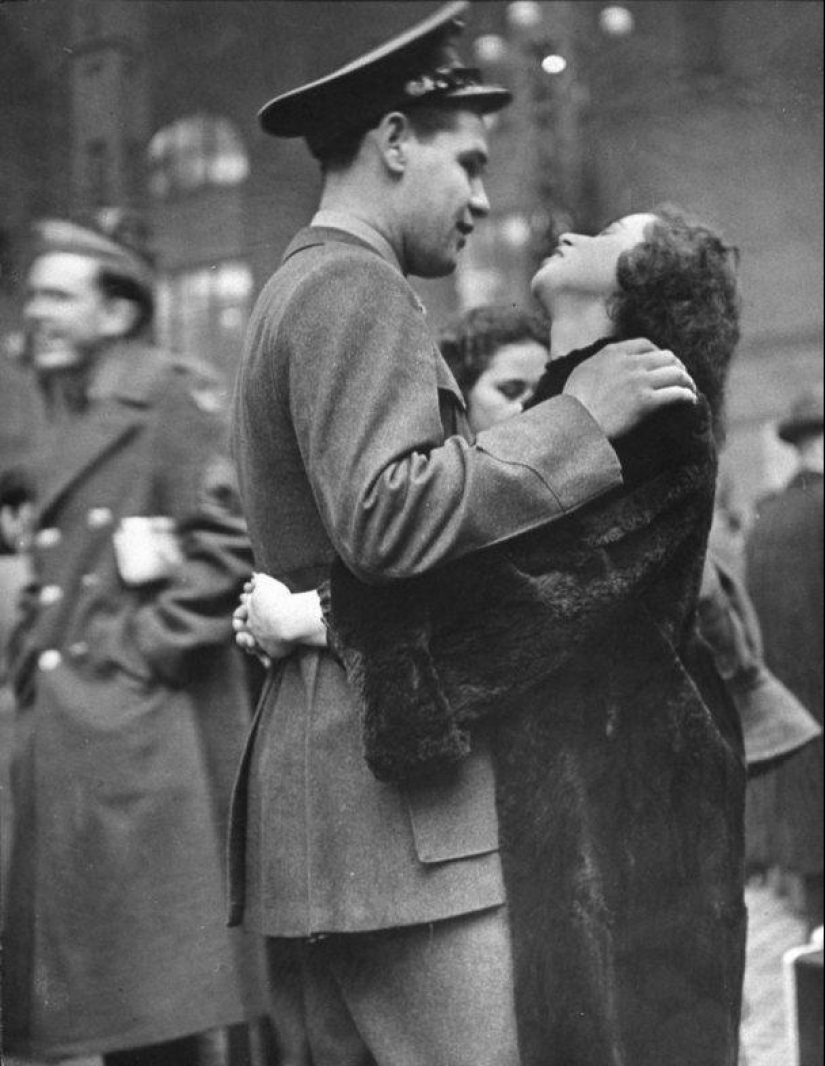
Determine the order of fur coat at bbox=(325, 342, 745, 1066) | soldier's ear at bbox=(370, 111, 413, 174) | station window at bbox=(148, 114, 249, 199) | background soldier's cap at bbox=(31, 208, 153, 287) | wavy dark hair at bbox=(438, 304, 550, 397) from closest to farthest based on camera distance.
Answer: fur coat at bbox=(325, 342, 745, 1066), soldier's ear at bbox=(370, 111, 413, 174), background soldier's cap at bbox=(31, 208, 153, 287), wavy dark hair at bbox=(438, 304, 550, 397), station window at bbox=(148, 114, 249, 199)

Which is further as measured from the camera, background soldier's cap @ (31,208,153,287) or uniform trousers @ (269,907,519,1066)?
background soldier's cap @ (31,208,153,287)

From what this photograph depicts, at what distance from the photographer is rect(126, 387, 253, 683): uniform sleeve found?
3002 mm

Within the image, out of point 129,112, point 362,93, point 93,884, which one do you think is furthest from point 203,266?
point 93,884

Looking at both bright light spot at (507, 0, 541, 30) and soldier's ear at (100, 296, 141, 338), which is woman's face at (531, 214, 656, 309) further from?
bright light spot at (507, 0, 541, 30)

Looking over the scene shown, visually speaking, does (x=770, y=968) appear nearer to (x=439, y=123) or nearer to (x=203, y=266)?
(x=203, y=266)

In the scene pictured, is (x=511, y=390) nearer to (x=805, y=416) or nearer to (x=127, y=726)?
(x=127, y=726)

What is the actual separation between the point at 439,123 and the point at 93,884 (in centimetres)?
165

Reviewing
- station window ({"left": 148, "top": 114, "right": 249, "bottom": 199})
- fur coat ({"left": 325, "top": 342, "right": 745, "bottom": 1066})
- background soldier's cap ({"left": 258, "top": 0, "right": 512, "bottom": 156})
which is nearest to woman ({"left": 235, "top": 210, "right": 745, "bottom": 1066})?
fur coat ({"left": 325, "top": 342, "right": 745, "bottom": 1066})

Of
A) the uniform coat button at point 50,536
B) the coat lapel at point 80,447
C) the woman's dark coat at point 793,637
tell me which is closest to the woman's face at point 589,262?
the coat lapel at point 80,447

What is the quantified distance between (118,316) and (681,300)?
1377mm

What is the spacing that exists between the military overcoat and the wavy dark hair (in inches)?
20.9

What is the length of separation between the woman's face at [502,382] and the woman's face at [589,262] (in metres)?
0.62

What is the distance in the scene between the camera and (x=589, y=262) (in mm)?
2242

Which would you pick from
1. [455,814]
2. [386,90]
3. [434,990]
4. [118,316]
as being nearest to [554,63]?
[118,316]
